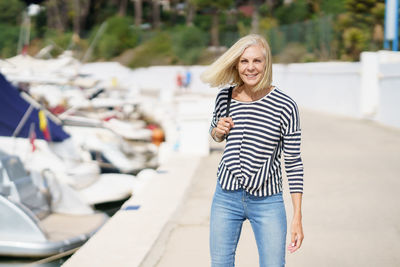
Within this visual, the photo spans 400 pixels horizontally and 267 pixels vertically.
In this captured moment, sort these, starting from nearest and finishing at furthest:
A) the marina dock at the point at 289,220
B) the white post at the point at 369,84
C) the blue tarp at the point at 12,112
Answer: the marina dock at the point at 289,220 < the blue tarp at the point at 12,112 < the white post at the point at 369,84

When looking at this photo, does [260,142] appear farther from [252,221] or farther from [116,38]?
[116,38]

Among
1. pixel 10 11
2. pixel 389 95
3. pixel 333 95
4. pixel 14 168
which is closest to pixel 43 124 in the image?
pixel 14 168

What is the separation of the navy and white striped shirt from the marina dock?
1.88m

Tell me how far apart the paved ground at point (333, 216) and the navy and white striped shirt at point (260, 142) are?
6.11 feet

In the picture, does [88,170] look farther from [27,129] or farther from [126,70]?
[126,70]

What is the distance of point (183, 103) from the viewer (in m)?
10.5

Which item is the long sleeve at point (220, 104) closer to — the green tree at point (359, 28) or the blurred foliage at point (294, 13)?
the green tree at point (359, 28)

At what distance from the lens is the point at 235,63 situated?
3.03 meters

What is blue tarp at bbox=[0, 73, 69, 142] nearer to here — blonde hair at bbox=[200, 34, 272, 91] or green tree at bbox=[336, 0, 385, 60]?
blonde hair at bbox=[200, 34, 272, 91]

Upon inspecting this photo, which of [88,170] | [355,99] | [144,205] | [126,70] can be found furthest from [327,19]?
[126,70]

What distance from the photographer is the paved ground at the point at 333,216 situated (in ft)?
15.8

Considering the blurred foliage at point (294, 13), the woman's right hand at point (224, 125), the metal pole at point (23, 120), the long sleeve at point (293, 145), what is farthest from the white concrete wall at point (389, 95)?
the blurred foliage at point (294, 13)

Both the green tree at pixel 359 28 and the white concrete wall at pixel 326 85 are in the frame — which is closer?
the white concrete wall at pixel 326 85

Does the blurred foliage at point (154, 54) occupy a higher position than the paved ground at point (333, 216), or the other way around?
the paved ground at point (333, 216)
